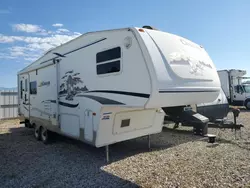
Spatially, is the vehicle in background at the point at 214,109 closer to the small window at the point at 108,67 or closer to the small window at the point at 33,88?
the small window at the point at 108,67

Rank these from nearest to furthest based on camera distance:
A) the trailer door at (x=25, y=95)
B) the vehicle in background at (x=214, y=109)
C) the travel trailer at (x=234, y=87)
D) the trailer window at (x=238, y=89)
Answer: the trailer door at (x=25, y=95)
the vehicle in background at (x=214, y=109)
the travel trailer at (x=234, y=87)
the trailer window at (x=238, y=89)

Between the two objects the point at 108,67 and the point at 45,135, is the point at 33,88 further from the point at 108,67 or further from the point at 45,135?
the point at 108,67

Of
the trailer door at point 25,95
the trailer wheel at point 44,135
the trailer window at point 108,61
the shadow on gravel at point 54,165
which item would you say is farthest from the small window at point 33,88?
the trailer window at point 108,61

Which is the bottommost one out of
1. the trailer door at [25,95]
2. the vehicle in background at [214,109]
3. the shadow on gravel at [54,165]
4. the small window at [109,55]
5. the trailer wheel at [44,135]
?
the shadow on gravel at [54,165]

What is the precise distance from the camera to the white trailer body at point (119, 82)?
4.04 m

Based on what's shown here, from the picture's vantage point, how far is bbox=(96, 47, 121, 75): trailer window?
4.50 metres

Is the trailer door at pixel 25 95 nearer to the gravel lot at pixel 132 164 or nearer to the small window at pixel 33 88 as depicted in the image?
the small window at pixel 33 88

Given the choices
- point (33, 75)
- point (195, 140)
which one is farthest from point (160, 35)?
point (33, 75)

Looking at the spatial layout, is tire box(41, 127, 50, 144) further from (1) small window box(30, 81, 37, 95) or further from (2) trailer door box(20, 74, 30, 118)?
(2) trailer door box(20, 74, 30, 118)

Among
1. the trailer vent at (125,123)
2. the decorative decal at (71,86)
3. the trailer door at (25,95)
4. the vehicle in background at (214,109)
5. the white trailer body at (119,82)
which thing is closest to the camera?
the white trailer body at (119,82)

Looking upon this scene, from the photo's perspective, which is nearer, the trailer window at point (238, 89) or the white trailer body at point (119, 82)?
the white trailer body at point (119, 82)

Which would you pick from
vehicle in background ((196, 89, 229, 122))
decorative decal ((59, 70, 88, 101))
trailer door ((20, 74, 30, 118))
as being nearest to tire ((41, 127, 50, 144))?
trailer door ((20, 74, 30, 118))

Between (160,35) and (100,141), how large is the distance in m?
2.67

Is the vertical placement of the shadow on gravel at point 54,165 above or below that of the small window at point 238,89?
below
